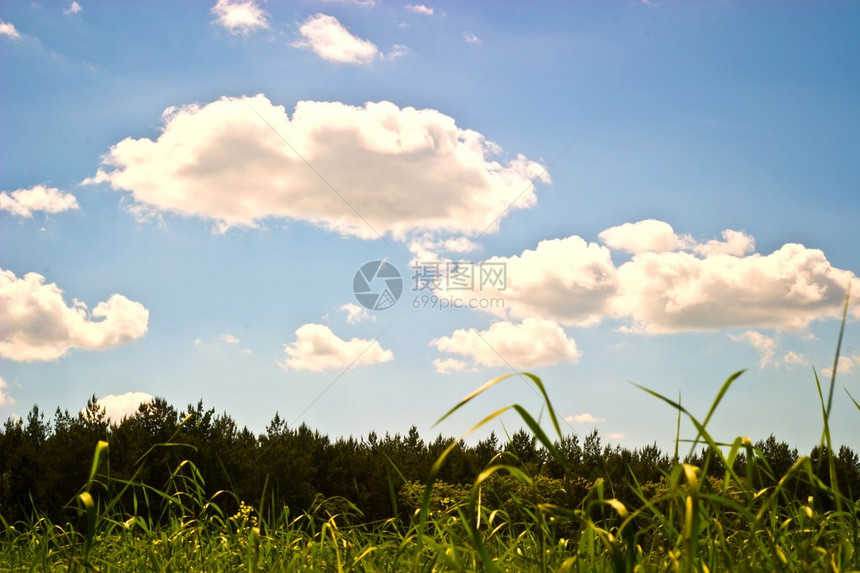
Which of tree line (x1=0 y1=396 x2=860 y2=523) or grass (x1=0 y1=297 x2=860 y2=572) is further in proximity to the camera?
tree line (x1=0 y1=396 x2=860 y2=523)

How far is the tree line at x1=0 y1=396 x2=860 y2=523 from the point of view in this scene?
14125 mm

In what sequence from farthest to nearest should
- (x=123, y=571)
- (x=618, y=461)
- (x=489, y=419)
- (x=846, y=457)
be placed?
(x=846, y=457) < (x=618, y=461) < (x=123, y=571) < (x=489, y=419)

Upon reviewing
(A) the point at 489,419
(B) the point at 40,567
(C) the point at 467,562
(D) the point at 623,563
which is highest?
(A) the point at 489,419

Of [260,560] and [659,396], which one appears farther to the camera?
[260,560]

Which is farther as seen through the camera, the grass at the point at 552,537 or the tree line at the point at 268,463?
the tree line at the point at 268,463

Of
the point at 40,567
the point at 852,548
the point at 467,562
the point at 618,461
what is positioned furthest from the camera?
the point at 618,461

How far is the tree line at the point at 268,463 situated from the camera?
556 inches

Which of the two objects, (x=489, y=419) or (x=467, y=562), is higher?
(x=489, y=419)

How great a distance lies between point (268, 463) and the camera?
1603cm

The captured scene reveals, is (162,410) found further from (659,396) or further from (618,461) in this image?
(659,396)

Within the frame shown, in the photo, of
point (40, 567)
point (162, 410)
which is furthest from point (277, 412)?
point (40, 567)

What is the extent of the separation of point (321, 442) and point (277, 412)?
133 centimetres

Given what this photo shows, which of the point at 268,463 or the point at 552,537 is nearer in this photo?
the point at 552,537

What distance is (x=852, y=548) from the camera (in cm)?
262
